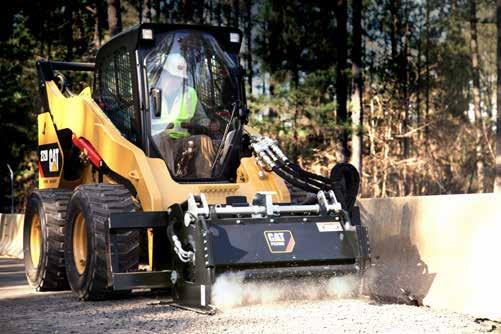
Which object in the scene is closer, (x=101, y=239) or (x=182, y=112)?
(x=101, y=239)

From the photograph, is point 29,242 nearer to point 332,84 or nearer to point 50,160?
point 50,160

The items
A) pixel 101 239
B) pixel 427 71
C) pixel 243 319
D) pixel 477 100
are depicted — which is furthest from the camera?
pixel 477 100

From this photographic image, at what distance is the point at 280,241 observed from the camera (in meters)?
9.25

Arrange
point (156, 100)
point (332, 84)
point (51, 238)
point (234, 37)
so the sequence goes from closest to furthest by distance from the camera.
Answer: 1. point (156, 100)
2. point (51, 238)
3. point (234, 37)
4. point (332, 84)

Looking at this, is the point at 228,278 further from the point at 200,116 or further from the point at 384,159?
the point at 384,159

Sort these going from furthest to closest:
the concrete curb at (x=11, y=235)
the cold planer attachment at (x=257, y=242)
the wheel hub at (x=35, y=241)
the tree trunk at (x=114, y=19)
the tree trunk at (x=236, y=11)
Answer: the tree trunk at (x=236, y=11) → the tree trunk at (x=114, y=19) → the concrete curb at (x=11, y=235) → the wheel hub at (x=35, y=241) → the cold planer attachment at (x=257, y=242)

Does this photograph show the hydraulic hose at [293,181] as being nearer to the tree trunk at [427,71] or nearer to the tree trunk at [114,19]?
the tree trunk at [114,19]

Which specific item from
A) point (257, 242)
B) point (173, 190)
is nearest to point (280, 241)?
point (257, 242)

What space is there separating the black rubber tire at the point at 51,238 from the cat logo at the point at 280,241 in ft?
11.6

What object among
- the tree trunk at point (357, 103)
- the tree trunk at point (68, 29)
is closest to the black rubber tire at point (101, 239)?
the tree trunk at point (357, 103)

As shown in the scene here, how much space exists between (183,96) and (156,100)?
16.0 inches

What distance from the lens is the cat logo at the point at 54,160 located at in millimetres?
12828

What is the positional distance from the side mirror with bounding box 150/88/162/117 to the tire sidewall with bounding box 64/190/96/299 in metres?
1.38

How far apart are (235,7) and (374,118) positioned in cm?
1514
